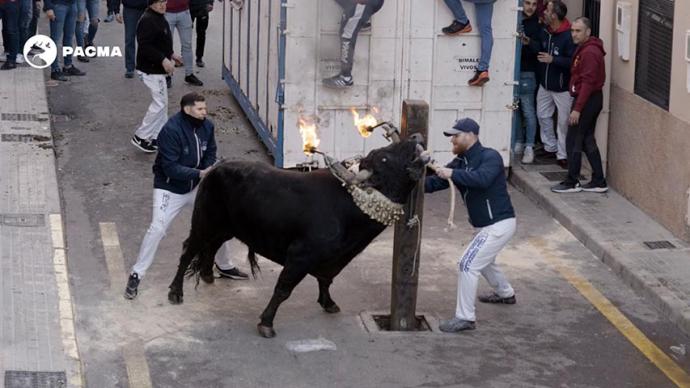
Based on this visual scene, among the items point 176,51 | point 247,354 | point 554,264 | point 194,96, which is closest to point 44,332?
point 247,354

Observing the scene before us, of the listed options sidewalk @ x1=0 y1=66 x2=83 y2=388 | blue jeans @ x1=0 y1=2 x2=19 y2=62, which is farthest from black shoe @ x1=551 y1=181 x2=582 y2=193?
blue jeans @ x1=0 y1=2 x2=19 y2=62

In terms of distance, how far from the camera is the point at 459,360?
421 inches

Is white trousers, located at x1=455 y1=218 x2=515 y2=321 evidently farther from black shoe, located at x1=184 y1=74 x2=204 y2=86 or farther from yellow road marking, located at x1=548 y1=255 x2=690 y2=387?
black shoe, located at x1=184 y1=74 x2=204 y2=86

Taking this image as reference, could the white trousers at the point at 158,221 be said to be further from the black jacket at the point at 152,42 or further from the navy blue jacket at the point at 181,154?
the black jacket at the point at 152,42

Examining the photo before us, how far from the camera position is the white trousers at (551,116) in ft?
51.9

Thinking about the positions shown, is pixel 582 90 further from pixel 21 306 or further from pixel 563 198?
pixel 21 306

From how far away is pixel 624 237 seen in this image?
13.6 metres

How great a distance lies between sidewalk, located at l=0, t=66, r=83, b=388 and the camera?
10109mm

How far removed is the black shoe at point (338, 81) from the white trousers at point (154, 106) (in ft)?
7.03

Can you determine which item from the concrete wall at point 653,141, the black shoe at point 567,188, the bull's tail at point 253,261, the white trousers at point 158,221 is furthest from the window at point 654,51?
the white trousers at point 158,221

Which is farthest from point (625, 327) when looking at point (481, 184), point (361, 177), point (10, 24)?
point (10, 24)

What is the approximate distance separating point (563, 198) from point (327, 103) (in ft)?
9.05

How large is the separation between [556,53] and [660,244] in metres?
3.07

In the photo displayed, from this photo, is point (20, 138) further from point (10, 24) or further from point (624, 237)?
point (624, 237)
